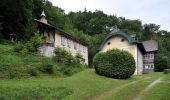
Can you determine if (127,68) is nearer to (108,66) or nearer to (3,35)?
(108,66)

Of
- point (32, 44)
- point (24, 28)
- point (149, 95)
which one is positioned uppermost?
point (24, 28)

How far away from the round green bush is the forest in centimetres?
1253

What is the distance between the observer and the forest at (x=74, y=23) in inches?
1829

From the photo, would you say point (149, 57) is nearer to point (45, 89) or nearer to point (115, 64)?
point (115, 64)

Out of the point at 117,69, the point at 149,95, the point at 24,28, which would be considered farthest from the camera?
the point at 24,28

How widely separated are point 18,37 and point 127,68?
1824 cm

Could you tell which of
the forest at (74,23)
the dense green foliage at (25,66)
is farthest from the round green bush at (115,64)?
the forest at (74,23)

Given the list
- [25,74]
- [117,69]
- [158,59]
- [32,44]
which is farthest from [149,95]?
[158,59]

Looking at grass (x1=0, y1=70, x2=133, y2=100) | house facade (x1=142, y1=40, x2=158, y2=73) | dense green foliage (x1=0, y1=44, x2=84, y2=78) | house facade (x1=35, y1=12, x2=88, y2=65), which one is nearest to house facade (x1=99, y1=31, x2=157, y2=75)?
house facade (x1=35, y1=12, x2=88, y2=65)

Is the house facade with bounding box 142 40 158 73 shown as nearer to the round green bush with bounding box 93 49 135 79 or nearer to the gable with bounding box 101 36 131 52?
the gable with bounding box 101 36 131 52

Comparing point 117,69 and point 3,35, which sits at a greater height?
point 3,35

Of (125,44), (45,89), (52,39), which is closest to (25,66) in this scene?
(45,89)

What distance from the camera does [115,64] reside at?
37531 millimetres

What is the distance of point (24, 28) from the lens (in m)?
46.5
